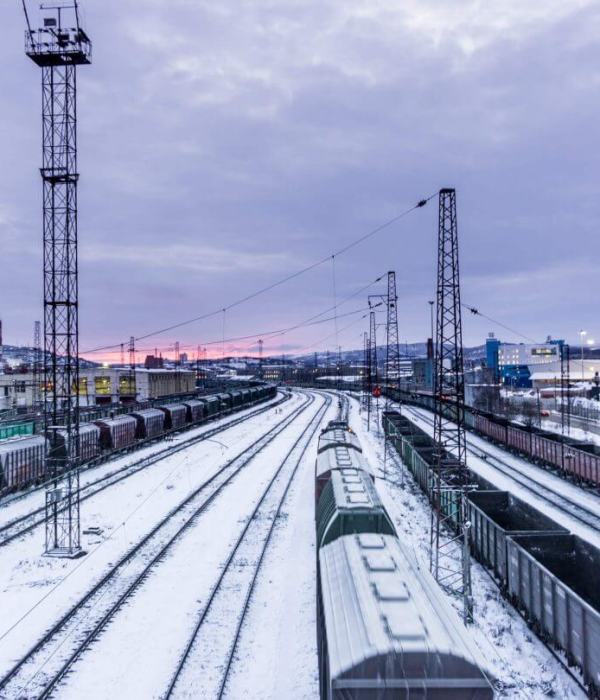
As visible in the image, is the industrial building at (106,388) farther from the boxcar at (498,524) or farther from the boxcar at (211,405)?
the boxcar at (498,524)

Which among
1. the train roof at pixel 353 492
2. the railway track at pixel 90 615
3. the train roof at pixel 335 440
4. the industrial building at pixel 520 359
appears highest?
the industrial building at pixel 520 359

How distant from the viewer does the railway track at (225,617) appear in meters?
12.9

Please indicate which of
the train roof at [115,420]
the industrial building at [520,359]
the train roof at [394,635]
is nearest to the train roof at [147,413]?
the train roof at [115,420]

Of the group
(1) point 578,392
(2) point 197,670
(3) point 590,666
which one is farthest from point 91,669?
(1) point 578,392

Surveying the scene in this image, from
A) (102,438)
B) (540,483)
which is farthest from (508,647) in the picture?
(102,438)

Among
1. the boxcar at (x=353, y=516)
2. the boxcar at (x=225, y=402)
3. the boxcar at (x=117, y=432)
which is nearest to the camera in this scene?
the boxcar at (x=353, y=516)

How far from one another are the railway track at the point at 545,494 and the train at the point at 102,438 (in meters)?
25.7

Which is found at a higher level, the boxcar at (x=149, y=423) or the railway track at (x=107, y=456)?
the boxcar at (x=149, y=423)

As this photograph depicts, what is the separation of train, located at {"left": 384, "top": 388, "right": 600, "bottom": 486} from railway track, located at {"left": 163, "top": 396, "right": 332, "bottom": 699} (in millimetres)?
18940

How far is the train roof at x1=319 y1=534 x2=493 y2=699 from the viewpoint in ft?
24.9

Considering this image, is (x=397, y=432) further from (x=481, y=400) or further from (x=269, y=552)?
(x=481, y=400)

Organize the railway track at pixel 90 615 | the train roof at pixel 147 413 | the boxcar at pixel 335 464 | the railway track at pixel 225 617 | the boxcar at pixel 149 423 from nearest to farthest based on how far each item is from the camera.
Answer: the railway track at pixel 225 617
the railway track at pixel 90 615
the boxcar at pixel 335 464
the boxcar at pixel 149 423
the train roof at pixel 147 413

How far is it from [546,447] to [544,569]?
1023 inches

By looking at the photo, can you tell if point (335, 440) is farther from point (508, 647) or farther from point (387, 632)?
point (387, 632)
